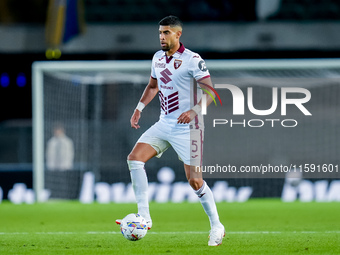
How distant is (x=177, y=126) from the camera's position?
7086mm

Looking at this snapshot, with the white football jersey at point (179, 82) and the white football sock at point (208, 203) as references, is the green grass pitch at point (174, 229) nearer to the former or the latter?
the white football sock at point (208, 203)

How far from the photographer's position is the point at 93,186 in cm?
1434

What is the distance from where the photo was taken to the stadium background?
61.2 ft

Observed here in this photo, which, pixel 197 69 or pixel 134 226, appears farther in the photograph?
pixel 197 69

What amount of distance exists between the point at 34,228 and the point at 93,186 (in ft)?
16.8

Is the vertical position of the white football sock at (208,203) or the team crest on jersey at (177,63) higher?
the team crest on jersey at (177,63)

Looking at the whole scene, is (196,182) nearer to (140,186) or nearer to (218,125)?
(140,186)

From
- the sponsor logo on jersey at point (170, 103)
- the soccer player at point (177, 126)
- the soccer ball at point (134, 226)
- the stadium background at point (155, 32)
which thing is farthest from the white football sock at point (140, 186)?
the stadium background at point (155, 32)

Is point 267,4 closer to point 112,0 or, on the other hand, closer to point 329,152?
point 112,0

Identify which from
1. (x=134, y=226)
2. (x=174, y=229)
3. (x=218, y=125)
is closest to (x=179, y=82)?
(x=134, y=226)

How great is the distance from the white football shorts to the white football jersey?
6 centimetres

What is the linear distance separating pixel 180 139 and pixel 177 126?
119 millimetres

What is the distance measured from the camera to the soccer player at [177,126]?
275 inches

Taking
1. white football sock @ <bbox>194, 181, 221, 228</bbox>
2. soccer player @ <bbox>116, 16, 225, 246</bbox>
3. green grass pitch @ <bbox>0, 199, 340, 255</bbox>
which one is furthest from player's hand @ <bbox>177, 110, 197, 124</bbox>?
green grass pitch @ <bbox>0, 199, 340, 255</bbox>
